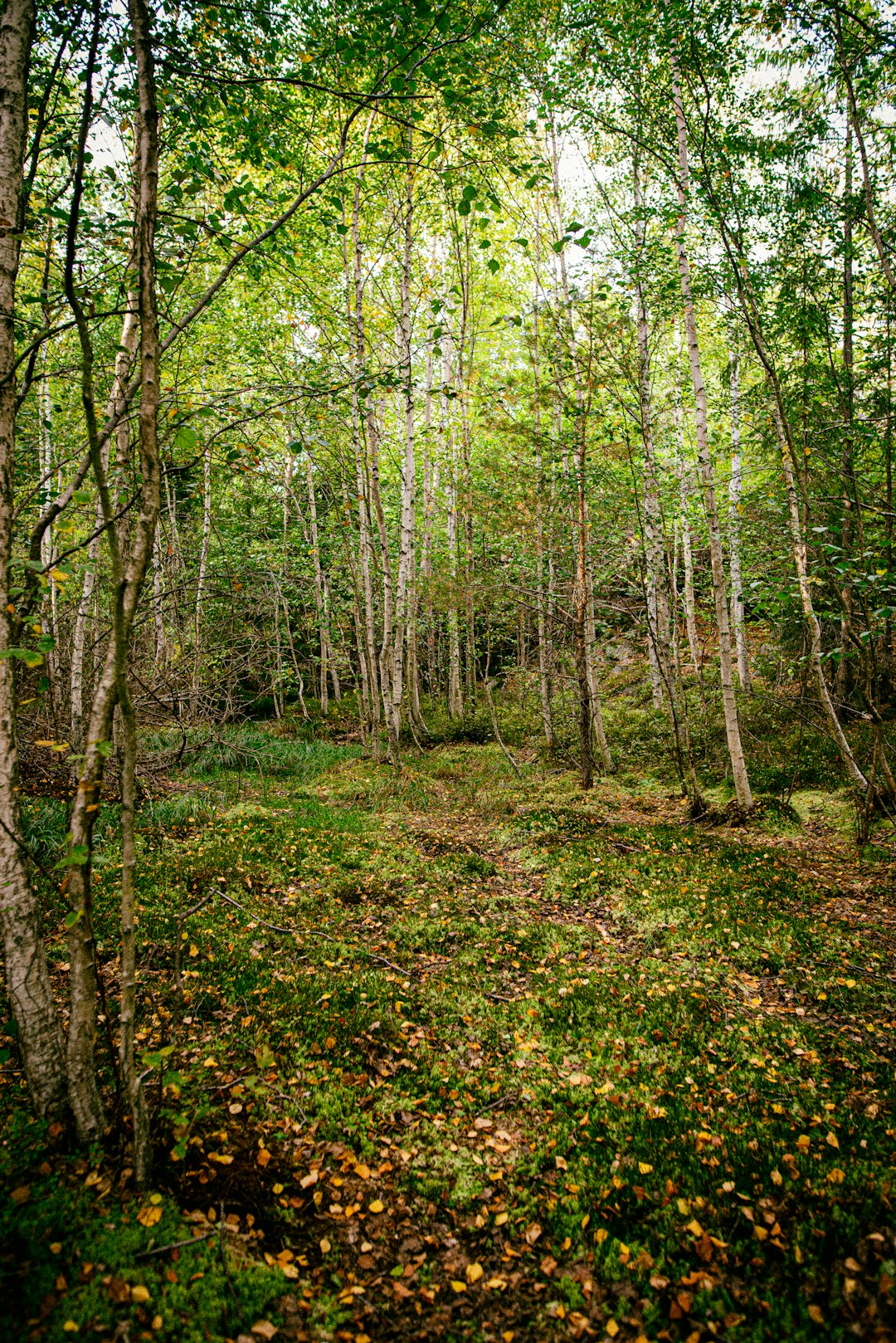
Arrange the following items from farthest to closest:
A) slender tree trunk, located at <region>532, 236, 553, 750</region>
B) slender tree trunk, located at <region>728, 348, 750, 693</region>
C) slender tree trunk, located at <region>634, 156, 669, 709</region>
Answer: slender tree trunk, located at <region>728, 348, 750, 693</region> → slender tree trunk, located at <region>532, 236, 553, 750</region> → slender tree trunk, located at <region>634, 156, 669, 709</region>

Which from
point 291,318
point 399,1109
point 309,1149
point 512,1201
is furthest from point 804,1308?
point 291,318

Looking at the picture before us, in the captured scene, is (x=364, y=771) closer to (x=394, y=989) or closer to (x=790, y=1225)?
(x=394, y=989)

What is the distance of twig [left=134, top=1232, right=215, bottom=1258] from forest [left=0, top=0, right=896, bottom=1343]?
0.03 metres

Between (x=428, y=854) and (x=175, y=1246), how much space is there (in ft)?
17.0

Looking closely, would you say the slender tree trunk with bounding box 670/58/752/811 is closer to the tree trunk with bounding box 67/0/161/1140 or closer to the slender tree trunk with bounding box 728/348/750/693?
the slender tree trunk with bounding box 728/348/750/693

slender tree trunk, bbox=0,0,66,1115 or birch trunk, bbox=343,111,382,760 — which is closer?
slender tree trunk, bbox=0,0,66,1115

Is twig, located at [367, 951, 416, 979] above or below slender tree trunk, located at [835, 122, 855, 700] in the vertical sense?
below

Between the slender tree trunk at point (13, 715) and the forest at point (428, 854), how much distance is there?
0.02 metres

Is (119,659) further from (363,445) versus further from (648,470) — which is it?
(363,445)

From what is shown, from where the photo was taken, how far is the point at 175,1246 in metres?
2.08

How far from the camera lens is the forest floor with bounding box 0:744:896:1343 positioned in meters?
2.17

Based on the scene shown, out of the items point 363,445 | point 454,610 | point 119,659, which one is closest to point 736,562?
point 454,610

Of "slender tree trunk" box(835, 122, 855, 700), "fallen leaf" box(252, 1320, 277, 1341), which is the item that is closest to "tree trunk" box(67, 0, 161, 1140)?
"fallen leaf" box(252, 1320, 277, 1341)

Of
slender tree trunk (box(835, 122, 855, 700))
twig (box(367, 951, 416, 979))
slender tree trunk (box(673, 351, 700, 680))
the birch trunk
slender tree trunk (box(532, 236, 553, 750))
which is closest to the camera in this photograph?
twig (box(367, 951, 416, 979))
